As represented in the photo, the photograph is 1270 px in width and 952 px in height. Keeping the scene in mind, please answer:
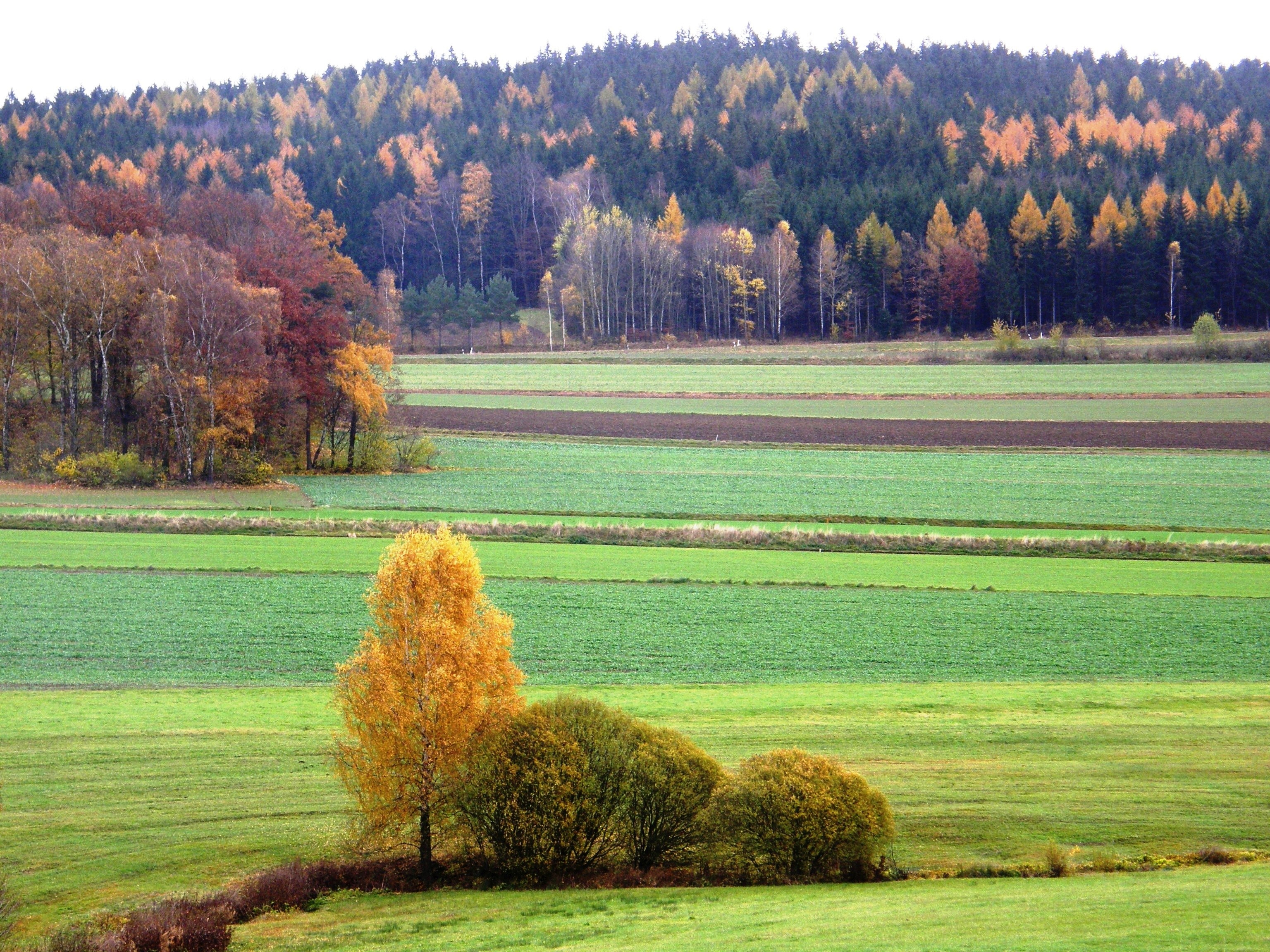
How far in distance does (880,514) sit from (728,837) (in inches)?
1162

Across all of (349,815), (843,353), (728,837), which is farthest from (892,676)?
(843,353)

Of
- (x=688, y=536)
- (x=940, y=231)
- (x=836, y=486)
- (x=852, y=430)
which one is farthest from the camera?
(x=940, y=231)

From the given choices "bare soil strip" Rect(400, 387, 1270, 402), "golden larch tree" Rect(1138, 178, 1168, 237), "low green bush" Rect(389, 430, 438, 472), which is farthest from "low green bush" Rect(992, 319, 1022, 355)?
"low green bush" Rect(389, 430, 438, 472)

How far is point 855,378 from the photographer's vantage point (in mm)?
89688

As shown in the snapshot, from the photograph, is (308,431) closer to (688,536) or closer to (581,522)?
(581,522)

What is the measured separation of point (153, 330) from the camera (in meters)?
58.4

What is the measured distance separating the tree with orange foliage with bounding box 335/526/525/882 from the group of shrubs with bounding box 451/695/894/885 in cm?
57

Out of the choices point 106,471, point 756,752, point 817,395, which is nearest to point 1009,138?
point 817,395

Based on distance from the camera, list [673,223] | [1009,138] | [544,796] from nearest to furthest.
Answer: [544,796]
[673,223]
[1009,138]

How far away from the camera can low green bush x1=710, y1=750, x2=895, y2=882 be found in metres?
18.2

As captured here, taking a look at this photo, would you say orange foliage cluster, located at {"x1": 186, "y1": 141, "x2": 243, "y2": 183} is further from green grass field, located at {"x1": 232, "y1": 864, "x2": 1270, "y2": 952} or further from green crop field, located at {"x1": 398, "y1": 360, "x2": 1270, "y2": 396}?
green grass field, located at {"x1": 232, "y1": 864, "x2": 1270, "y2": 952}

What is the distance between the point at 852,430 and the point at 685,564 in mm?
32767

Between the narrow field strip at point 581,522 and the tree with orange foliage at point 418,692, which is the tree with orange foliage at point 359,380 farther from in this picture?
the tree with orange foliage at point 418,692

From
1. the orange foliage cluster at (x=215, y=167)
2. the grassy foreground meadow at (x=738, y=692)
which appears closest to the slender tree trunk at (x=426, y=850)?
the grassy foreground meadow at (x=738, y=692)
